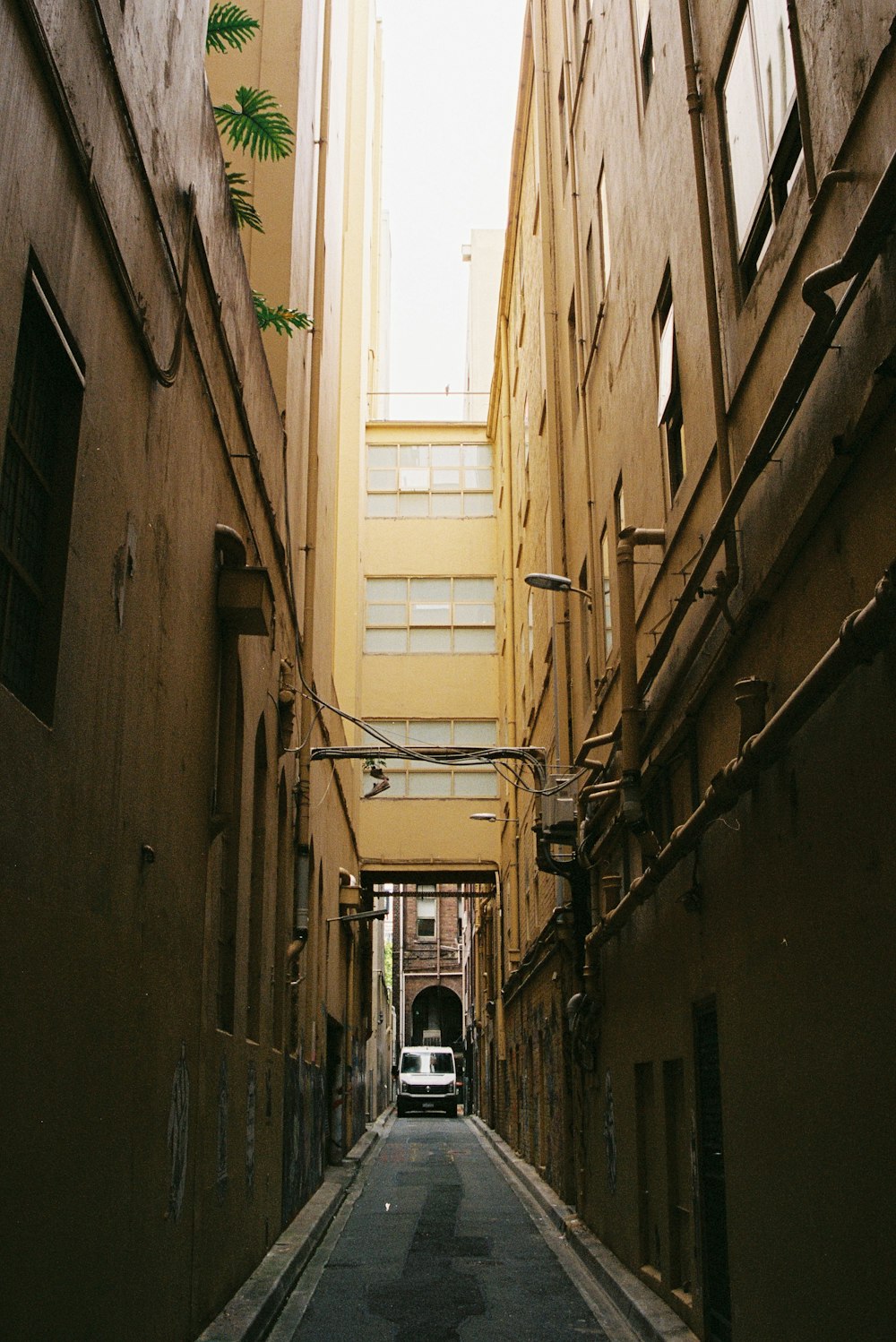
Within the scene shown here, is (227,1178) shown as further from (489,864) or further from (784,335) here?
(489,864)

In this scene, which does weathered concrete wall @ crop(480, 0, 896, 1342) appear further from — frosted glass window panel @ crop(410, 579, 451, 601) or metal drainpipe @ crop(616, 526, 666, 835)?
frosted glass window panel @ crop(410, 579, 451, 601)

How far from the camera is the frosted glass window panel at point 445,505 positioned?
34.2 metres

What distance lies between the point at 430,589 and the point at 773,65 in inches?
1052

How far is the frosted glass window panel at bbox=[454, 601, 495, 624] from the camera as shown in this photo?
32.6 metres

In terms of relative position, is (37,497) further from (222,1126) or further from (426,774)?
(426,774)

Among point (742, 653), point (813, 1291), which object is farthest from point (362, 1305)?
point (742, 653)

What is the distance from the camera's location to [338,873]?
22891 millimetres

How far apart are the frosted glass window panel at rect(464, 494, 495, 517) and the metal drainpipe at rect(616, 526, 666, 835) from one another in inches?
965

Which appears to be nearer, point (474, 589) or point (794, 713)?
point (794, 713)

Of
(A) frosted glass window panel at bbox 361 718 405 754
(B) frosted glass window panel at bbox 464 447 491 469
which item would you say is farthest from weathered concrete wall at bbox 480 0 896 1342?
(B) frosted glass window panel at bbox 464 447 491 469

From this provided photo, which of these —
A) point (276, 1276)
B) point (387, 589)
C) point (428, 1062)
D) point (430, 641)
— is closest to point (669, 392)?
point (276, 1276)

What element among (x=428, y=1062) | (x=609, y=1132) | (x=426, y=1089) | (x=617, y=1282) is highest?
(x=609, y=1132)

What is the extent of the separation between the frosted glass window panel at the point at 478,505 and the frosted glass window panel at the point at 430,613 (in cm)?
284

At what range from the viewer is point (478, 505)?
34.2m
